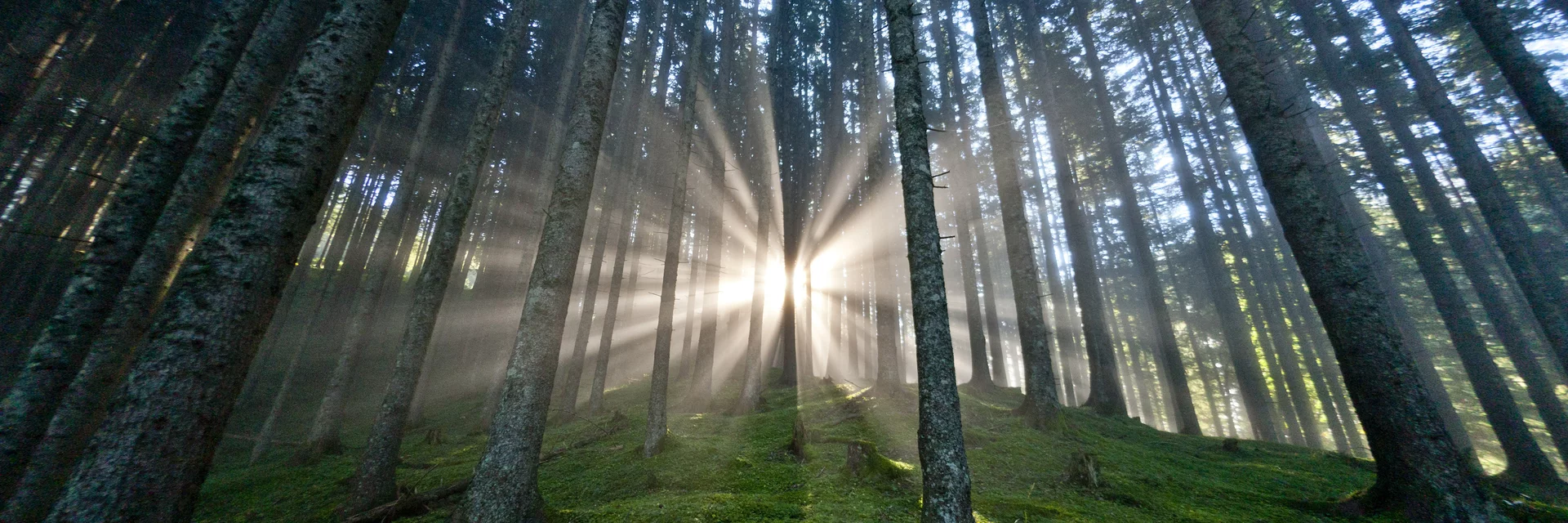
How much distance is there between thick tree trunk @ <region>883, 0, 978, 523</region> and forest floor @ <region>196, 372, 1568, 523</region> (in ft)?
3.49

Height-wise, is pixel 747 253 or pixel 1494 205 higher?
pixel 747 253

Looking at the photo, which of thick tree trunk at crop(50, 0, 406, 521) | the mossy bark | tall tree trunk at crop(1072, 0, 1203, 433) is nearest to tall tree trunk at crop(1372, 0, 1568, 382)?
tall tree trunk at crop(1072, 0, 1203, 433)

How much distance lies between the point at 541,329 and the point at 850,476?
4.61 metres

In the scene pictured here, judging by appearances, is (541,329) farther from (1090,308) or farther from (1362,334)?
(1090,308)

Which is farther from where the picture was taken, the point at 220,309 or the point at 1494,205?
the point at 1494,205

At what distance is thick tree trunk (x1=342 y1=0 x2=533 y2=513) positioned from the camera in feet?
19.2

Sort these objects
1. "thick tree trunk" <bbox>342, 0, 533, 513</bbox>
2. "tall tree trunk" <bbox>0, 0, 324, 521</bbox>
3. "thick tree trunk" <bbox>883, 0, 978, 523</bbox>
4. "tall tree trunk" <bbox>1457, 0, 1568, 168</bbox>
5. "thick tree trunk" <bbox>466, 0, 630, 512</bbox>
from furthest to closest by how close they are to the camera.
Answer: "tall tree trunk" <bbox>1457, 0, 1568, 168</bbox> < "thick tree trunk" <bbox>342, 0, 533, 513</bbox> < "thick tree trunk" <bbox>466, 0, 630, 512</bbox> < "thick tree trunk" <bbox>883, 0, 978, 523</bbox> < "tall tree trunk" <bbox>0, 0, 324, 521</bbox>

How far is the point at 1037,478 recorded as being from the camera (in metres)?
6.46

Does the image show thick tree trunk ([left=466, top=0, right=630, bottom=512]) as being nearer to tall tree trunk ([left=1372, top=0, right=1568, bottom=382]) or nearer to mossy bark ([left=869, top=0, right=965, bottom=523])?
mossy bark ([left=869, top=0, right=965, bottom=523])

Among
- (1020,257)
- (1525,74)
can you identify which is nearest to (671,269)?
(1020,257)

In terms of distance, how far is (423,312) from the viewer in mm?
6680

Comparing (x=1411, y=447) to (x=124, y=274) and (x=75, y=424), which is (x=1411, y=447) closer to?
(x=75, y=424)

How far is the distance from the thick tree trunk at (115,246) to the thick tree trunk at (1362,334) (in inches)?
458

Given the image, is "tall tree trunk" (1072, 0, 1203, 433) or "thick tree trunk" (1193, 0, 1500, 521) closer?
"thick tree trunk" (1193, 0, 1500, 521)
